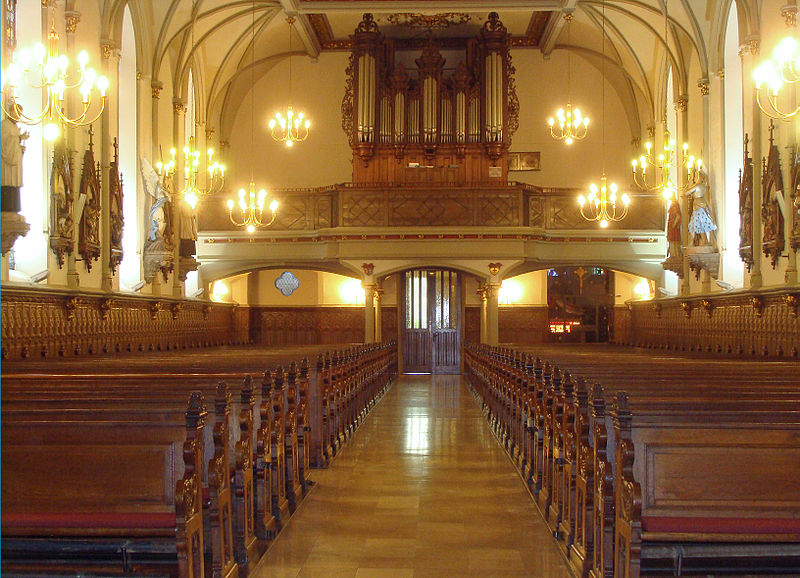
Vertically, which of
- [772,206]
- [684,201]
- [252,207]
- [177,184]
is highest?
[177,184]

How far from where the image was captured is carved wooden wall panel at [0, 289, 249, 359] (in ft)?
39.3

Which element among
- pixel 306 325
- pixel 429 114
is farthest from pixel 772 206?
pixel 306 325

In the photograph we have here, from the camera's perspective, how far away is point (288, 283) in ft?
87.1

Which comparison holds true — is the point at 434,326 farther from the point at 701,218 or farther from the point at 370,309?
the point at 701,218

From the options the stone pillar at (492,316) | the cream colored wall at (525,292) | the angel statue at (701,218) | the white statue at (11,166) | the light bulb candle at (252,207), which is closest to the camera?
the white statue at (11,166)

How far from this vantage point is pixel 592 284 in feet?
92.4

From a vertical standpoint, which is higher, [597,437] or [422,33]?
[422,33]

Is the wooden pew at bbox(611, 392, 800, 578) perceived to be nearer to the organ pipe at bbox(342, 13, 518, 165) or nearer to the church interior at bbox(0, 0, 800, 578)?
the church interior at bbox(0, 0, 800, 578)

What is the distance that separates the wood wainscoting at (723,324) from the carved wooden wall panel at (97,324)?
1107cm

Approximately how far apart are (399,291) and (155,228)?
8483mm

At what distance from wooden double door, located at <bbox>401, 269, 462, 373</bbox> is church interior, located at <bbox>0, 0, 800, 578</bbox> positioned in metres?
0.09

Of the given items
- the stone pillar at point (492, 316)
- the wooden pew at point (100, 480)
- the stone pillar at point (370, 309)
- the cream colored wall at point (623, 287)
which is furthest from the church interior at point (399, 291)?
the cream colored wall at point (623, 287)

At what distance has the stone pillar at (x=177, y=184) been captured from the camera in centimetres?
1992

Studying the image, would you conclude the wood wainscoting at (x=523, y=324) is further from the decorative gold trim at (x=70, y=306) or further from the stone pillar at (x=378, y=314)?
the decorative gold trim at (x=70, y=306)
